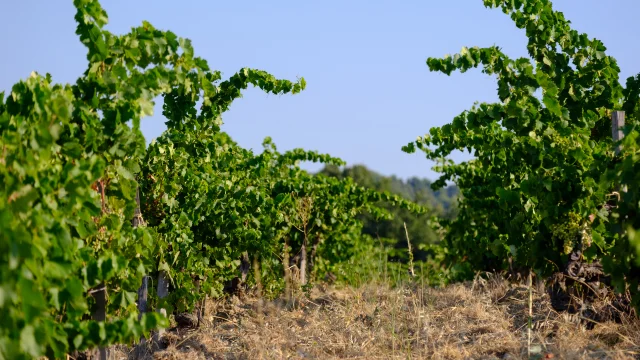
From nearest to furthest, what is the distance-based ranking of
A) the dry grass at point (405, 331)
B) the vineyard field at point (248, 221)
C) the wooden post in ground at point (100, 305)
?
the vineyard field at point (248, 221)
the wooden post in ground at point (100, 305)
the dry grass at point (405, 331)

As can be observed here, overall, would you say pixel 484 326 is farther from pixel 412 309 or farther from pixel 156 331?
pixel 156 331

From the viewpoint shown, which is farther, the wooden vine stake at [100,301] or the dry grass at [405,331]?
the dry grass at [405,331]

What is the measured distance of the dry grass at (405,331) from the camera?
6.55 metres

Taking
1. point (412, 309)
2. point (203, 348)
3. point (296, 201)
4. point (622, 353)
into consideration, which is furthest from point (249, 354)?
point (296, 201)

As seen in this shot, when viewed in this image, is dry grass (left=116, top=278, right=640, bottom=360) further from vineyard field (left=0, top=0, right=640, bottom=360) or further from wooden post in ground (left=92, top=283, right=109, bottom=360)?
wooden post in ground (left=92, top=283, right=109, bottom=360)

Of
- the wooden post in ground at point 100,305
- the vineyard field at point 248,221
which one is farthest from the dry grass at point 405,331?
the wooden post in ground at point 100,305

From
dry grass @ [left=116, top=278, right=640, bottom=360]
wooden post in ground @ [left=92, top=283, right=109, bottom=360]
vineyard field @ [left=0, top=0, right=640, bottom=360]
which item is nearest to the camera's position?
vineyard field @ [left=0, top=0, right=640, bottom=360]

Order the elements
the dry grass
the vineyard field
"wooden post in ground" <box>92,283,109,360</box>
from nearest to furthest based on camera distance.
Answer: the vineyard field, "wooden post in ground" <box>92,283,109,360</box>, the dry grass

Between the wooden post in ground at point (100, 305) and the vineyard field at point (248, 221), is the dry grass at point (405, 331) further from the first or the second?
the wooden post in ground at point (100, 305)

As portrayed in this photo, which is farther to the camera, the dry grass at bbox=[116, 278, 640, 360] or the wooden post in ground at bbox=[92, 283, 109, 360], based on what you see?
the dry grass at bbox=[116, 278, 640, 360]

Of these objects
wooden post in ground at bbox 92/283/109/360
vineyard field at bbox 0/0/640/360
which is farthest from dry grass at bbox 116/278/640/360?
wooden post in ground at bbox 92/283/109/360

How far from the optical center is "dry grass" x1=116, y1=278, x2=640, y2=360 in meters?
6.55

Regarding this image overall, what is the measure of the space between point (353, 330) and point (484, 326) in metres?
1.29

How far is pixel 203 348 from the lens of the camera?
26.1 feet
